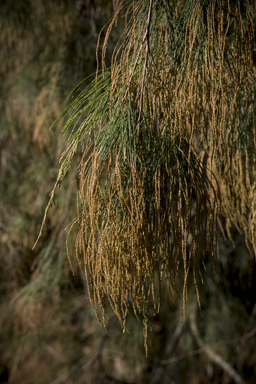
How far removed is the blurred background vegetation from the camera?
5.39 feet

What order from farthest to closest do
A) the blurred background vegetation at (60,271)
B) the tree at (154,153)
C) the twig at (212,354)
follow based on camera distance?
the twig at (212,354)
the blurred background vegetation at (60,271)
the tree at (154,153)

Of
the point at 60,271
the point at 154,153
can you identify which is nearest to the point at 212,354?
the point at 60,271

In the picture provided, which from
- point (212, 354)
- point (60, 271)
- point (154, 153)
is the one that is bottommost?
point (212, 354)

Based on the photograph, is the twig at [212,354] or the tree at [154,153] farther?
the twig at [212,354]

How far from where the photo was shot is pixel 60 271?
5.25 feet

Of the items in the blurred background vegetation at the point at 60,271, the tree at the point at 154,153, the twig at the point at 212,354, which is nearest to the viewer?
the tree at the point at 154,153

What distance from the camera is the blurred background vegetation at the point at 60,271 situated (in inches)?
64.7

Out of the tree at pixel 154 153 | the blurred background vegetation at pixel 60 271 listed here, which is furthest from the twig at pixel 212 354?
the tree at pixel 154 153

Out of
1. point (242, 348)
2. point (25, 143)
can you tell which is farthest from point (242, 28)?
point (242, 348)

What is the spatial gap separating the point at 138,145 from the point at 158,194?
10cm

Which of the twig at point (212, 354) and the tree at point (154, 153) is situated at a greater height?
the tree at point (154, 153)

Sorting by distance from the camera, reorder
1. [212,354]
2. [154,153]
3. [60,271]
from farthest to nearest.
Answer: [212,354]
[60,271]
[154,153]

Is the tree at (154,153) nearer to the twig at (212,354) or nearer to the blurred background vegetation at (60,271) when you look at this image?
the blurred background vegetation at (60,271)

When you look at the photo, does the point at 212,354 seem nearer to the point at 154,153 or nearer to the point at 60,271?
the point at 60,271
